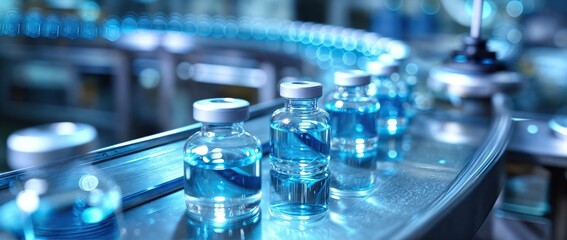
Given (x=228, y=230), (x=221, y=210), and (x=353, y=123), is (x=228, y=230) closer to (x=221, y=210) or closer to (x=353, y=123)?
(x=221, y=210)

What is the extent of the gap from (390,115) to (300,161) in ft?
1.21

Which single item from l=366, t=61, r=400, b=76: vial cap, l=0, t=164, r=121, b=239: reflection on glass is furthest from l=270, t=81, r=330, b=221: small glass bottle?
l=366, t=61, r=400, b=76: vial cap

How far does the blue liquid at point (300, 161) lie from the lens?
0.74 metres

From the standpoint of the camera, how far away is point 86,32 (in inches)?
182

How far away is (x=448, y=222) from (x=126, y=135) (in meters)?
3.72

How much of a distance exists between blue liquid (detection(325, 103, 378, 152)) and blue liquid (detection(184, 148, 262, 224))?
11.3 inches

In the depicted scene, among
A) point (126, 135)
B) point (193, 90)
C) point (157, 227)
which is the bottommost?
point (126, 135)

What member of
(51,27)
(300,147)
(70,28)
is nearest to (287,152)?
(300,147)

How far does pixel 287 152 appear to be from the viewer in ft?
2.58

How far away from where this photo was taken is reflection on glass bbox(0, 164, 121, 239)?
0.58 meters

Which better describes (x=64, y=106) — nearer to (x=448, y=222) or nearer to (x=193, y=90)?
(x=193, y=90)

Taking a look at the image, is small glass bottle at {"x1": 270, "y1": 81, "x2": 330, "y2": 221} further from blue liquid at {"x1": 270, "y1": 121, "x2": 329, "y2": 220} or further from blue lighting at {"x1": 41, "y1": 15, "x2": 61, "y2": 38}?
blue lighting at {"x1": 41, "y1": 15, "x2": 61, "y2": 38}

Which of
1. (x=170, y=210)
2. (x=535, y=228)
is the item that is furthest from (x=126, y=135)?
(x=170, y=210)

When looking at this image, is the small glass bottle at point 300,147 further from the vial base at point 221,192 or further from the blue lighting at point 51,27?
the blue lighting at point 51,27
